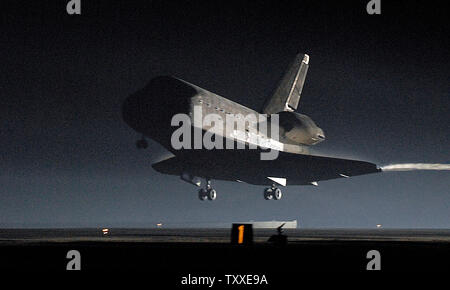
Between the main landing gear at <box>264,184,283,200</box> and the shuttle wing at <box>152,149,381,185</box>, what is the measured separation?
0.73 meters

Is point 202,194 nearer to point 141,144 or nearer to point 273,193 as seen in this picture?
point 273,193

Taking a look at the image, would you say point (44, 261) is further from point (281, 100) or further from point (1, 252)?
point (281, 100)

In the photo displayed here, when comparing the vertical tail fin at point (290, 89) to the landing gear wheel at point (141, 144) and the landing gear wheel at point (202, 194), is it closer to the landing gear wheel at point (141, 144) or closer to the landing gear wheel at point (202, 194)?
the landing gear wheel at point (202, 194)

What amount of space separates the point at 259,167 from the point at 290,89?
1512cm

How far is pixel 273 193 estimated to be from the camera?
59.6 metres

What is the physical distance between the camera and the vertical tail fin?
206 feet

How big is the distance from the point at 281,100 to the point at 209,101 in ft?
65.5

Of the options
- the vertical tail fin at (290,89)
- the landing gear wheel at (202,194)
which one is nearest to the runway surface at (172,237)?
the landing gear wheel at (202,194)
